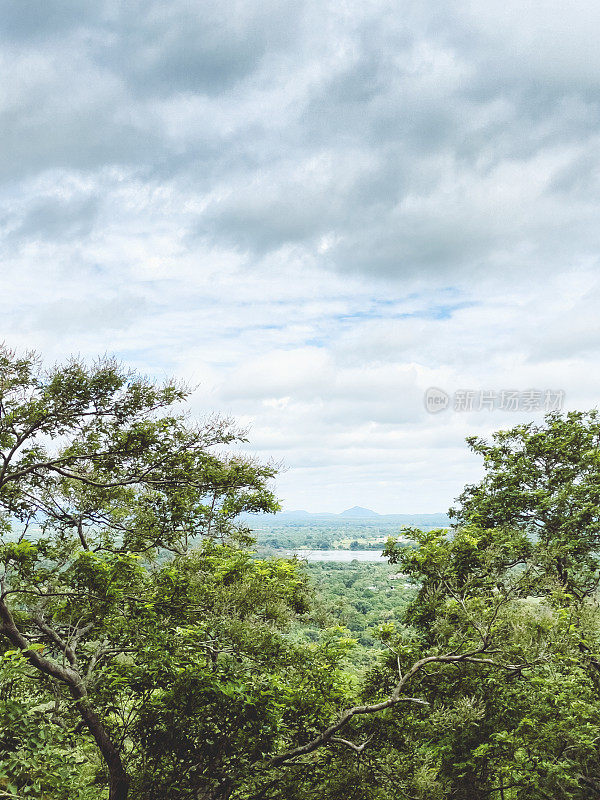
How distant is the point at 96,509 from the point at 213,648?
2.91 meters

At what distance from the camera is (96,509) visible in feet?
27.3

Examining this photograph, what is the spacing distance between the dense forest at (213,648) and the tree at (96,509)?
3 centimetres

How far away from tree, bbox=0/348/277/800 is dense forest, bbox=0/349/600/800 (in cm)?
3

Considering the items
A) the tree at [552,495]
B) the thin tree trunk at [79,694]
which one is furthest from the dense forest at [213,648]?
the tree at [552,495]

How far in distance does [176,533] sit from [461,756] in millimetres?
7252

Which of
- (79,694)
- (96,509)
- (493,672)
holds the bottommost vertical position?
(493,672)

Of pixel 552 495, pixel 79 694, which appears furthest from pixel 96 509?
pixel 552 495

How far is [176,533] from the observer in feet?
25.6

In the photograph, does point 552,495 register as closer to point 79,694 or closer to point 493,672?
point 493,672

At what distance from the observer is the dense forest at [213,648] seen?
695 cm

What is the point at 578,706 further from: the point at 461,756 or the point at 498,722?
the point at 461,756

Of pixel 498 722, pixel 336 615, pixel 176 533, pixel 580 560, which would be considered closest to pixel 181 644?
pixel 176 533

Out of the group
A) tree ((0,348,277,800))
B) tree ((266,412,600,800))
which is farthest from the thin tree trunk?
tree ((266,412,600,800))

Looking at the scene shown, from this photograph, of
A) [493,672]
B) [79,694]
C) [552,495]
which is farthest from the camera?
[552,495]
